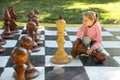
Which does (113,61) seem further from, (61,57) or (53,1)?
(53,1)

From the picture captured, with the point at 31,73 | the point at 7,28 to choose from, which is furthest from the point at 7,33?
the point at 31,73

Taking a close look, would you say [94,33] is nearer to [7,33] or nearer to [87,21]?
[87,21]

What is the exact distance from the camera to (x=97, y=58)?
7.67 ft

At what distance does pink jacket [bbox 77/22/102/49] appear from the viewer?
241cm

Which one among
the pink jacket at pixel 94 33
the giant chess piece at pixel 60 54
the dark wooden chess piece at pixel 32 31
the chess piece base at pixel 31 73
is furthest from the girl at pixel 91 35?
the chess piece base at pixel 31 73

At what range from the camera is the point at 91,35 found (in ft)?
8.13

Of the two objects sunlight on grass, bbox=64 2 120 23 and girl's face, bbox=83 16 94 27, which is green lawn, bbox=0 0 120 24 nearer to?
sunlight on grass, bbox=64 2 120 23

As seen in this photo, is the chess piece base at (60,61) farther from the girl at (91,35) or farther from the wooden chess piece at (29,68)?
the wooden chess piece at (29,68)

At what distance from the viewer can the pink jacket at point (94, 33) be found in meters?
2.41

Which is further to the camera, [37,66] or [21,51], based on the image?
[37,66]

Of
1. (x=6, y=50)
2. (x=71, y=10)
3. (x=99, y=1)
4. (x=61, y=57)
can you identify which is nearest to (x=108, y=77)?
(x=61, y=57)

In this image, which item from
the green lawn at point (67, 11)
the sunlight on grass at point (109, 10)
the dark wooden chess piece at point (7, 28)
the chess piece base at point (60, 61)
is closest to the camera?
the chess piece base at point (60, 61)

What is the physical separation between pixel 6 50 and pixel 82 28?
0.81 meters

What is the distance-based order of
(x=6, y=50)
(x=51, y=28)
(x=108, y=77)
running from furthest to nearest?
1. (x=51, y=28)
2. (x=6, y=50)
3. (x=108, y=77)
